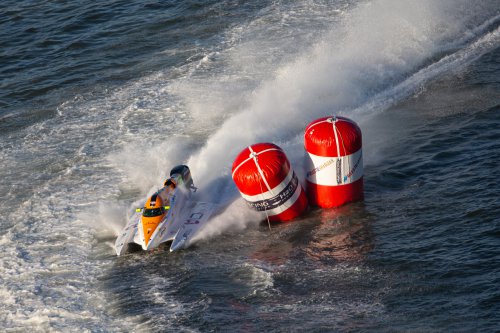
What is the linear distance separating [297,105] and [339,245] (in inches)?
264

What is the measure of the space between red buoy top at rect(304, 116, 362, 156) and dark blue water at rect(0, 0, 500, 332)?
4.48 ft

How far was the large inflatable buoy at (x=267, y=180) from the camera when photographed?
45.9ft

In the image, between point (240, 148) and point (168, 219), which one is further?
point (240, 148)

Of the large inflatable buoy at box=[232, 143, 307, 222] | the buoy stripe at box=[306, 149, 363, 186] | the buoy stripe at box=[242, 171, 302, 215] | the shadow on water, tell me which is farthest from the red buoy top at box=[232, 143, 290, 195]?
the shadow on water

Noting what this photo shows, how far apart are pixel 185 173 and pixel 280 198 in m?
2.53

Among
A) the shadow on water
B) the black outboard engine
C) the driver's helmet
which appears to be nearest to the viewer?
the shadow on water

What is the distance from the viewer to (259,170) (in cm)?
1396

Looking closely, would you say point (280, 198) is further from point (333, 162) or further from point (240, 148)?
point (240, 148)

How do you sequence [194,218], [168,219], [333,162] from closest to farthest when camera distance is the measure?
[333,162] → [168,219] → [194,218]

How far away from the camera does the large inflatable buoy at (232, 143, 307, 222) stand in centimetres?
1400

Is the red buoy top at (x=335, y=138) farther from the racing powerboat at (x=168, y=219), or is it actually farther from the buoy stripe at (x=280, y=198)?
the racing powerboat at (x=168, y=219)

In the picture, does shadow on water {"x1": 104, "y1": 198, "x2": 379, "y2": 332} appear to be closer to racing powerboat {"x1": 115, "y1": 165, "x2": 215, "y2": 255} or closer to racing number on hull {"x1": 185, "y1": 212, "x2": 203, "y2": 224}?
racing powerboat {"x1": 115, "y1": 165, "x2": 215, "y2": 255}

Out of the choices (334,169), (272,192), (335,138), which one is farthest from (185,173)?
(335,138)

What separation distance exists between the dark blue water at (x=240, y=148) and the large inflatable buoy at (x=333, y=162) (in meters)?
0.36
